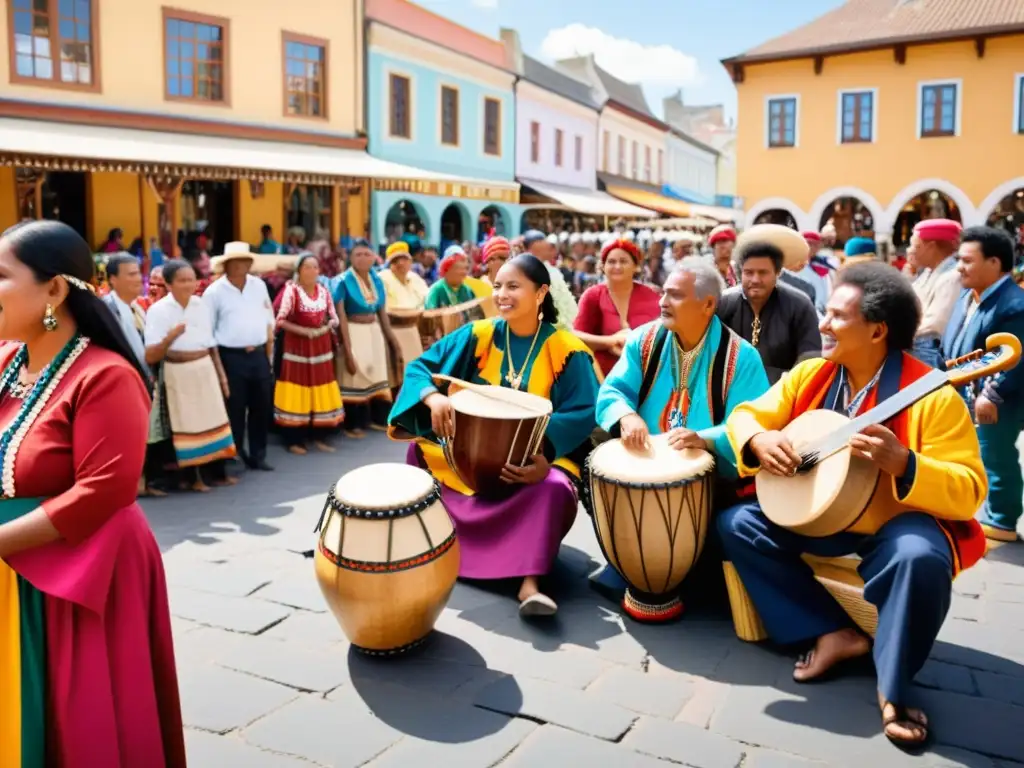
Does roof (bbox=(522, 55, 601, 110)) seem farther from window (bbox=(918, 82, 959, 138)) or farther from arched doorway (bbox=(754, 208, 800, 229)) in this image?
window (bbox=(918, 82, 959, 138))

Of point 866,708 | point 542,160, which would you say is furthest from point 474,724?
point 542,160

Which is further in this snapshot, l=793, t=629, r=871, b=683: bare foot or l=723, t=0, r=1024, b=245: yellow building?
l=723, t=0, r=1024, b=245: yellow building

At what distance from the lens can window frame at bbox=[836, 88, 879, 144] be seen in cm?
2292

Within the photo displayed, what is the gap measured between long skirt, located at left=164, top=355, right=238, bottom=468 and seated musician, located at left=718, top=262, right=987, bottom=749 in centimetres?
388

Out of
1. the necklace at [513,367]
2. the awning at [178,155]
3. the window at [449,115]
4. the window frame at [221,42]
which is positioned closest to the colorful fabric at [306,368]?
the necklace at [513,367]

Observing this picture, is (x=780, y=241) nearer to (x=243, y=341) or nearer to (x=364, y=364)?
(x=243, y=341)

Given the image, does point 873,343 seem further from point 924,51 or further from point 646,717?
point 924,51

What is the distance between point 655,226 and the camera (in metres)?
27.5

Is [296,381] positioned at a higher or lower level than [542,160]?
lower

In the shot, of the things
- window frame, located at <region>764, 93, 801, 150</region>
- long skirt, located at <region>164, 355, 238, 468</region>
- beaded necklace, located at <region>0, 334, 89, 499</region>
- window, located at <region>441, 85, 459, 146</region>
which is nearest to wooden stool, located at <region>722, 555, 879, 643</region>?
beaded necklace, located at <region>0, 334, 89, 499</region>

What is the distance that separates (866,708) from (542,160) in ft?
81.2

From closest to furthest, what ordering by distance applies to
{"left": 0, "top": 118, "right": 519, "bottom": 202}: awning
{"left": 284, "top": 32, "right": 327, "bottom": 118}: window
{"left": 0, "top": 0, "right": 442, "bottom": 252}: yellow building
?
{"left": 0, "top": 118, "right": 519, "bottom": 202}: awning < {"left": 0, "top": 0, "right": 442, "bottom": 252}: yellow building < {"left": 284, "top": 32, "right": 327, "bottom": 118}: window

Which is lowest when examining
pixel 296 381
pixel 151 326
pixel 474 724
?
pixel 474 724

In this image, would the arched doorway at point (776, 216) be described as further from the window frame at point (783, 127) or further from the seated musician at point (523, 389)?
the seated musician at point (523, 389)
